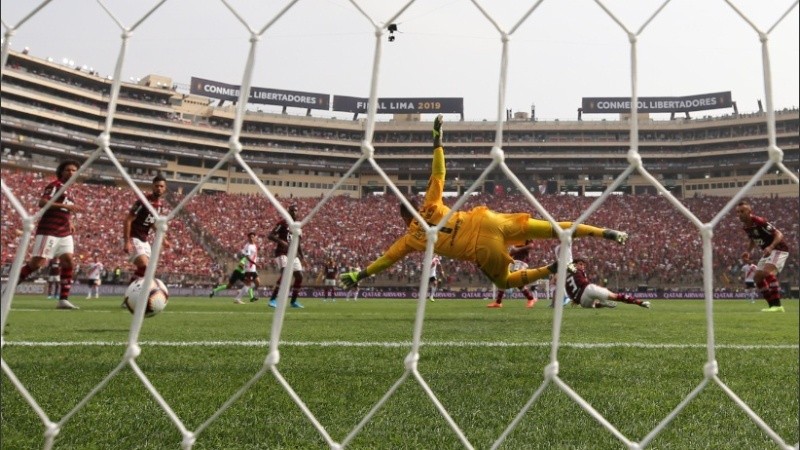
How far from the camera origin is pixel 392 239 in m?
18.0

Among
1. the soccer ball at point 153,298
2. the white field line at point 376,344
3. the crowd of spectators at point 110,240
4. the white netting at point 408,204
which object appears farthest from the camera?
the crowd of spectators at point 110,240

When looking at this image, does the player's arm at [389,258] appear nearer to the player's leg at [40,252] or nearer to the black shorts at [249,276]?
the player's leg at [40,252]

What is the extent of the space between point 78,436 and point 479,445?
1.50 metres

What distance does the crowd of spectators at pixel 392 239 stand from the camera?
17391 mm

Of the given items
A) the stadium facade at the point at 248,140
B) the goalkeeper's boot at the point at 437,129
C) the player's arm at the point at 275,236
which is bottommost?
the player's arm at the point at 275,236

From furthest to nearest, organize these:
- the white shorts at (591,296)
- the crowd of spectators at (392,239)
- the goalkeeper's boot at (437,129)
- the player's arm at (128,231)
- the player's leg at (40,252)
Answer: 1. the crowd of spectators at (392,239)
2. the player's leg at (40,252)
3. the player's arm at (128,231)
4. the white shorts at (591,296)
5. the goalkeeper's boot at (437,129)

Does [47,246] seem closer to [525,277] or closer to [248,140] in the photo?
[525,277]

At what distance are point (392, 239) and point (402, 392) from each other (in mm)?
A: 14949

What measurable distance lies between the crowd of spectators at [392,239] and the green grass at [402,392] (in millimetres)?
10159

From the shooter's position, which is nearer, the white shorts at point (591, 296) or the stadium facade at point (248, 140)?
the white shorts at point (591, 296)

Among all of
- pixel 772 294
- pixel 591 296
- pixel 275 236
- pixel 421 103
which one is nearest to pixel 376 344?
pixel 591 296

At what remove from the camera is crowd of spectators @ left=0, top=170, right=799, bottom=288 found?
685 inches

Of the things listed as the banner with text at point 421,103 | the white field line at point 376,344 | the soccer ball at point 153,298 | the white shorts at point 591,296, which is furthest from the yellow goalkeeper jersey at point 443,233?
the soccer ball at point 153,298

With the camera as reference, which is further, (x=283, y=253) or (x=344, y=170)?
(x=283, y=253)
